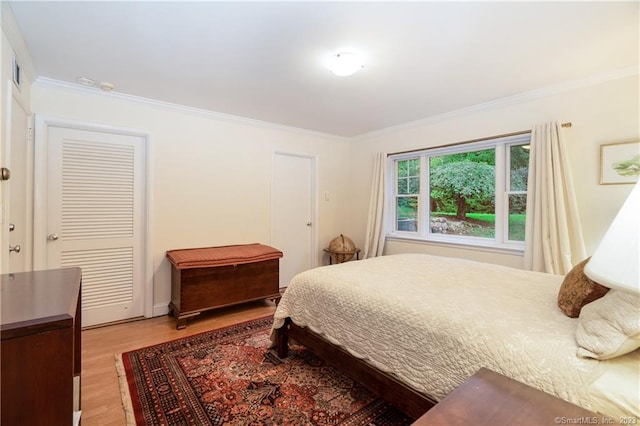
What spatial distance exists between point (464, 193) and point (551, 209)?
1.02 m

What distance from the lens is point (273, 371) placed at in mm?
2152

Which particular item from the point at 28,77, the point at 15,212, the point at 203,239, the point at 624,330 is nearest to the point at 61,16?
the point at 28,77

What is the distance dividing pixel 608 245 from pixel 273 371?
6.79 feet

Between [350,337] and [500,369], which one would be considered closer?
[500,369]

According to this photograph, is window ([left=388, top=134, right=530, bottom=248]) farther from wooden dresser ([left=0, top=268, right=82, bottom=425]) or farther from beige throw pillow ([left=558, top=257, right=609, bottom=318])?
wooden dresser ([left=0, top=268, right=82, bottom=425])

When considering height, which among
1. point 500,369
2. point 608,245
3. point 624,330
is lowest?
point 500,369

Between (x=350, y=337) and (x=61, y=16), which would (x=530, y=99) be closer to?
(x=350, y=337)

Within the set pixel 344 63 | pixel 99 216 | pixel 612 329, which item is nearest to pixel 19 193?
pixel 99 216

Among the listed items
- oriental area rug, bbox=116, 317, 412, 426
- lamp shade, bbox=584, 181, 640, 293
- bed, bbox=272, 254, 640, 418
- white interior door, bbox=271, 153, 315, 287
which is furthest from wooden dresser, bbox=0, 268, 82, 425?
white interior door, bbox=271, 153, 315, 287

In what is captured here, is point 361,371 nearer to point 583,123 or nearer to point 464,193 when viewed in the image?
point 464,193

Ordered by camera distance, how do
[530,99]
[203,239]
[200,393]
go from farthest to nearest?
[203,239] < [530,99] < [200,393]

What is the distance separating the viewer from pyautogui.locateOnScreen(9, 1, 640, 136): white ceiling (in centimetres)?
171

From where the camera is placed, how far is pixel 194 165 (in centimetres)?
345

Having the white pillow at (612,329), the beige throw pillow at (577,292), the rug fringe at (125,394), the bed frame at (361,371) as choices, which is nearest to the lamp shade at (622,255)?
the white pillow at (612,329)
